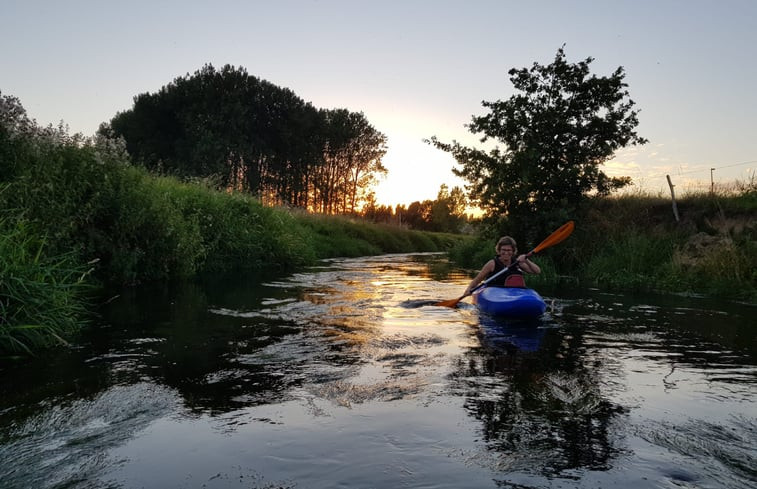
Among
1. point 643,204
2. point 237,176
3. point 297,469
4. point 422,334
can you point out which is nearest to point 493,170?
point 643,204

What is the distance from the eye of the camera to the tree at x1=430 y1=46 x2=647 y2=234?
1431cm

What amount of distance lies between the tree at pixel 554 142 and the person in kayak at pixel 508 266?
577cm

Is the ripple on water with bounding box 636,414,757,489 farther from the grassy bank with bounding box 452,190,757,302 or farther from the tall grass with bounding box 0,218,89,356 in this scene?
the grassy bank with bounding box 452,190,757,302

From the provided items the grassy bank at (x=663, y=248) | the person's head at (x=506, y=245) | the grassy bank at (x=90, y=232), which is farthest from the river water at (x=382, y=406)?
the grassy bank at (x=663, y=248)

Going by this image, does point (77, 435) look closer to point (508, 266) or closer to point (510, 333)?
point (510, 333)

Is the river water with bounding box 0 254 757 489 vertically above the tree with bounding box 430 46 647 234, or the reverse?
the tree with bounding box 430 46 647 234

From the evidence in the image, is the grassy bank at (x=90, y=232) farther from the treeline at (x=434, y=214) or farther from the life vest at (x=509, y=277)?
the treeline at (x=434, y=214)

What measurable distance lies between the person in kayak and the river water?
1.07m

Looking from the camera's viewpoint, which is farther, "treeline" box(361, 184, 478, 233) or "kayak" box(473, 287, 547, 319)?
"treeline" box(361, 184, 478, 233)

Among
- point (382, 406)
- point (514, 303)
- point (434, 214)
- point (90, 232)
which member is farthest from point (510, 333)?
point (434, 214)

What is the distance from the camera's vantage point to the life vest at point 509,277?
8422 mm

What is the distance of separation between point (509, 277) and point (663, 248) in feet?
23.0

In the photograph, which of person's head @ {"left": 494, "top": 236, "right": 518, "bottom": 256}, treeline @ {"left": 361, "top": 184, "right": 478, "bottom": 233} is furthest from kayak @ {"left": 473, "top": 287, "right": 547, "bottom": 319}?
treeline @ {"left": 361, "top": 184, "right": 478, "bottom": 233}

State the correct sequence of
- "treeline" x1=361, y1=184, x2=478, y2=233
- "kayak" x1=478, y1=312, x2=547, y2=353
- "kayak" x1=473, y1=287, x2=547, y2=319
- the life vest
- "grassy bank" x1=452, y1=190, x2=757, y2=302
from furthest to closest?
"treeline" x1=361, y1=184, x2=478, y2=233
"grassy bank" x1=452, y1=190, x2=757, y2=302
the life vest
"kayak" x1=473, y1=287, x2=547, y2=319
"kayak" x1=478, y1=312, x2=547, y2=353
